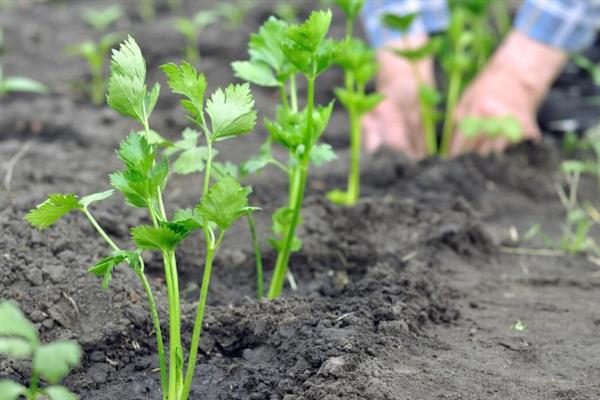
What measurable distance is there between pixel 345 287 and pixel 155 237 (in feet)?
2.65

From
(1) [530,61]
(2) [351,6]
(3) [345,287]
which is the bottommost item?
(3) [345,287]

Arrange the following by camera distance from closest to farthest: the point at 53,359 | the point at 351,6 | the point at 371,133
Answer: the point at 53,359 < the point at 351,6 < the point at 371,133

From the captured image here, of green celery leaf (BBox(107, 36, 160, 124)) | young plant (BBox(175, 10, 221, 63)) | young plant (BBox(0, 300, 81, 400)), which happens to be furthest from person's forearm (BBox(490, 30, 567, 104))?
young plant (BBox(0, 300, 81, 400))

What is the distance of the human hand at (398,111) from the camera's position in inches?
147

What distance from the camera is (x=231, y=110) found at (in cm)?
177

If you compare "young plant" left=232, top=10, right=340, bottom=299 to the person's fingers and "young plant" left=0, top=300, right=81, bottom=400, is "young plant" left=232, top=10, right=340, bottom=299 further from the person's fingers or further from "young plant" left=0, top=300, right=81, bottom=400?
the person's fingers

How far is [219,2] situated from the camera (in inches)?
222

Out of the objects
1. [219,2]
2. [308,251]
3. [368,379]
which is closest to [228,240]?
[308,251]

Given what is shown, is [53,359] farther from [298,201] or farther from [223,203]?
[298,201]

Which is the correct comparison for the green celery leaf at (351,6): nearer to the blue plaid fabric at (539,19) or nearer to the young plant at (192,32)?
the blue plaid fabric at (539,19)

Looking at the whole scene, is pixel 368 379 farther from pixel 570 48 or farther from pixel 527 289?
pixel 570 48

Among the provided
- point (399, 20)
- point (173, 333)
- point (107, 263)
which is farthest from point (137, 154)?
point (399, 20)

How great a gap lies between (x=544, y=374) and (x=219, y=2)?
13.7 ft

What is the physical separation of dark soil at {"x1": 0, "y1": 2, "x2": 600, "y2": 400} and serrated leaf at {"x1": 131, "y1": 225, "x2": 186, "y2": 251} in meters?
0.38
